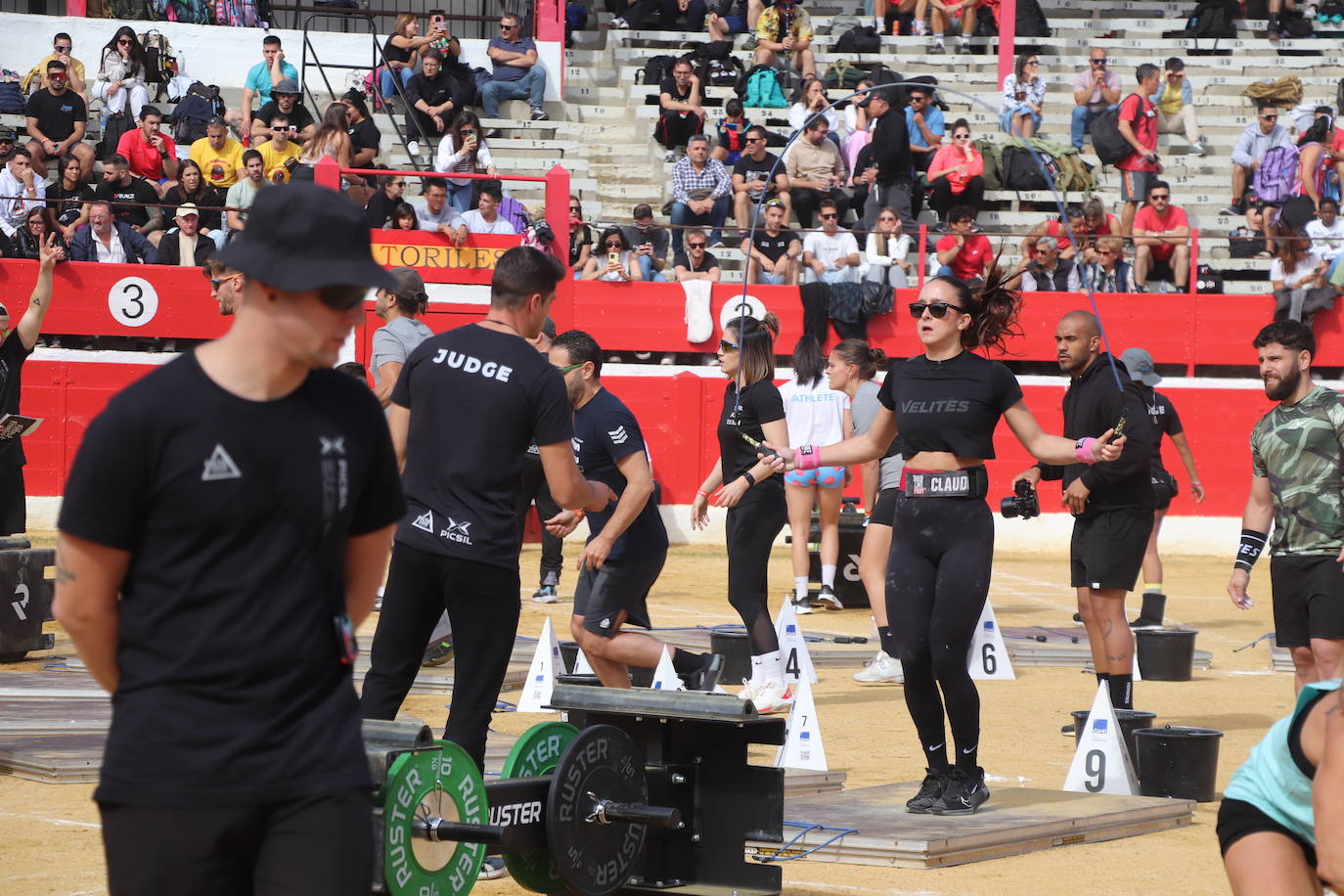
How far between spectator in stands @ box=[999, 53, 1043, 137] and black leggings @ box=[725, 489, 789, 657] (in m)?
14.6

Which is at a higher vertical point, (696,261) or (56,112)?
(56,112)

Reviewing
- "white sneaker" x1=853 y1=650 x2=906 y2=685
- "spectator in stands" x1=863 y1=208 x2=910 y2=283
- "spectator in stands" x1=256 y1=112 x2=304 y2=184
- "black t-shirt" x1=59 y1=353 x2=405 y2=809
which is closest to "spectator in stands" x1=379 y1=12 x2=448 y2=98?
"spectator in stands" x1=256 y1=112 x2=304 y2=184

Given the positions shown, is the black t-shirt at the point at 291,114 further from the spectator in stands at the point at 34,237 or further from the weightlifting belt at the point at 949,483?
the weightlifting belt at the point at 949,483

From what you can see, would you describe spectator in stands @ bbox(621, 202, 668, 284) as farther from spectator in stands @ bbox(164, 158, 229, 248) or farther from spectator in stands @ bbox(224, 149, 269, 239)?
spectator in stands @ bbox(164, 158, 229, 248)

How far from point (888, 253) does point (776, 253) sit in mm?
1258

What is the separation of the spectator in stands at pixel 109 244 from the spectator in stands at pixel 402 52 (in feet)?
17.1

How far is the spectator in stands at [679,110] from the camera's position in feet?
76.1

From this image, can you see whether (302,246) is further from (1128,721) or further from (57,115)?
(57,115)

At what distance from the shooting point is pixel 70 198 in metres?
18.9

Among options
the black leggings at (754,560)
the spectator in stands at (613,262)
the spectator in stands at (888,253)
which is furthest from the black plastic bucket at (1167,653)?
the spectator in stands at (613,262)

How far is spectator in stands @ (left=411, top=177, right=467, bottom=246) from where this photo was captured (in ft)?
61.9

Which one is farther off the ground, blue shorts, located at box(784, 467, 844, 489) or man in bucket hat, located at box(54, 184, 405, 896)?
man in bucket hat, located at box(54, 184, 405, 896)

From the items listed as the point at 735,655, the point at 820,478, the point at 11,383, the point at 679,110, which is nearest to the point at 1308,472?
the point at 735,655

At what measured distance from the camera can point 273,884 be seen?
3055 mm
